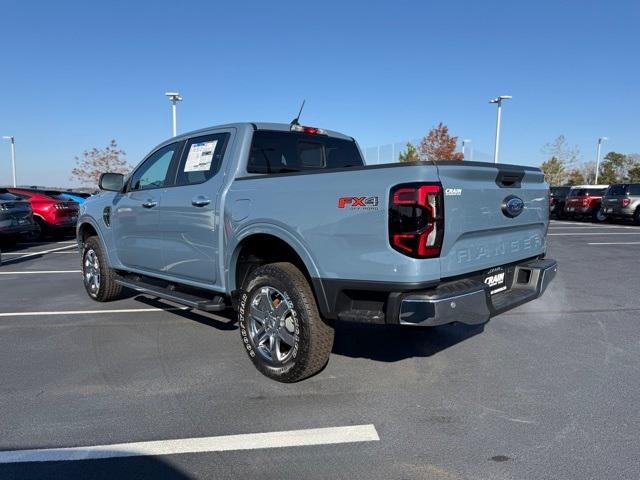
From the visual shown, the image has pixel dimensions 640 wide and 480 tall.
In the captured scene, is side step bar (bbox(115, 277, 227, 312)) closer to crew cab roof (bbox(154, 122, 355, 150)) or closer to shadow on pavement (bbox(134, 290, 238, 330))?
shadow on pavement (bbox(134, 290, 238, 330))

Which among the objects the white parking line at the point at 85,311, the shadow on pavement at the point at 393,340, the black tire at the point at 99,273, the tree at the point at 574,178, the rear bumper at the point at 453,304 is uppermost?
the tree at the point at 574,178

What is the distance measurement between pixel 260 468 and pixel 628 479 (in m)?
1.90

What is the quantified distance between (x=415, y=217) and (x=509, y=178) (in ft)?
3.76

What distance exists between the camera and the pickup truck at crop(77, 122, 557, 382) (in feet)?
9.70

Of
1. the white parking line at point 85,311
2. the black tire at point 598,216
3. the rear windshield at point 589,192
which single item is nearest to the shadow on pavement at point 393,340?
the white parking line at point 85,311

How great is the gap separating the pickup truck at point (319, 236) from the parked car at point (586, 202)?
21.1 metres

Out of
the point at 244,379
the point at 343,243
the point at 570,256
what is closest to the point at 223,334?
the point at 244,379

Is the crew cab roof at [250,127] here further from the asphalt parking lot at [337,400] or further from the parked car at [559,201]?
the parked car at [559,201]

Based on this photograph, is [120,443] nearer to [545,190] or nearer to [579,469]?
[579,469]

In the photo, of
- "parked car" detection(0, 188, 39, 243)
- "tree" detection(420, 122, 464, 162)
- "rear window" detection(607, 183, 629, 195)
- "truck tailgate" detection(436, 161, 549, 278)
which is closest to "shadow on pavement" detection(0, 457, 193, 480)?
"truck tailgate" detection(436, 161, 549, 278)

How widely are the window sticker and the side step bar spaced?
1202 millimetres

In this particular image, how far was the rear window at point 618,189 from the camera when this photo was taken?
20.5 metres

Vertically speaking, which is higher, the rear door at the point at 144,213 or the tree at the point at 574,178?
the tree at the point at 574,178

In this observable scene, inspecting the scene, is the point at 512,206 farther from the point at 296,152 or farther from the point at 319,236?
the point at 296,152
